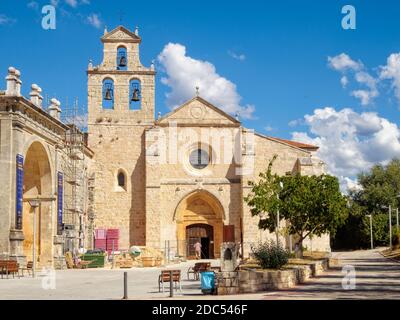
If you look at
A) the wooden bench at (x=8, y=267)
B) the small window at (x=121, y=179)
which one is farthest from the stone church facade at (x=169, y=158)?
the wooden bench at (x=8, y=267)

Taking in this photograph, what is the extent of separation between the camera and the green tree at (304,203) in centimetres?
3053

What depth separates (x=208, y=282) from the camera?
1662 centimetres

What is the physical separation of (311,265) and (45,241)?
45.0 feet

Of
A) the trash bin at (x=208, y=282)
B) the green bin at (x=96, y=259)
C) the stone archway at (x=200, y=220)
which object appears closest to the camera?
the trash bin at (x=208, y=282)

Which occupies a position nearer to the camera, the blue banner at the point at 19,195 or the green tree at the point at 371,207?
the blue banner at the point at 19,195

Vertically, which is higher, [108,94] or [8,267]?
[108,94]

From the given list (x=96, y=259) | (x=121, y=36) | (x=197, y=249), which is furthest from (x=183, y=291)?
(x=121, y=36)

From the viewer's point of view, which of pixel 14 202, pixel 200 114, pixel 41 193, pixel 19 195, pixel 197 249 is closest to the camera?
pixel 14 202

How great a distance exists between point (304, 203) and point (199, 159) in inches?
563

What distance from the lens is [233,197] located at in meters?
43.2

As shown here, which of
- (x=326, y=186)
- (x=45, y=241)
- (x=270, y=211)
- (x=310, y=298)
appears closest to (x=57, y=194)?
(x=45, y=241)

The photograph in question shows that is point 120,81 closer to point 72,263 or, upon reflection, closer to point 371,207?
point 72,263

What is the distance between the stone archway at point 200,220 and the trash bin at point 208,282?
26230 millimetres

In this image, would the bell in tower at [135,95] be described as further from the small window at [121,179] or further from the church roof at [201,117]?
the small window at [121,179]
